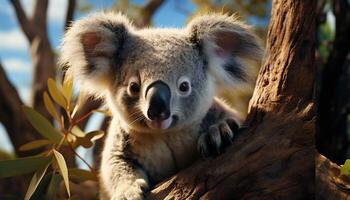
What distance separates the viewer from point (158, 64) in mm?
1798

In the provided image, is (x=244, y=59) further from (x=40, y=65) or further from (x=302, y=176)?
(x=40, y=65)

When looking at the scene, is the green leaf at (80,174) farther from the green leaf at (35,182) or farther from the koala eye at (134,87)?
the koala eye at (134,87)

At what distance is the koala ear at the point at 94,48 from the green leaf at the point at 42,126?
307 mm

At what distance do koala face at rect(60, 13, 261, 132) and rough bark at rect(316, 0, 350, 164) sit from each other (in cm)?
141

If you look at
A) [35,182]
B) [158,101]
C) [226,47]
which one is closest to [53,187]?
[35,182]

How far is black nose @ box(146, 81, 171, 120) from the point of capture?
1.65 m

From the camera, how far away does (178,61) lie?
184 centimetres

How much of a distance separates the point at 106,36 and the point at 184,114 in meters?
0.52

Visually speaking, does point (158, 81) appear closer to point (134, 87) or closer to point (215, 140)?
point (134, 87)

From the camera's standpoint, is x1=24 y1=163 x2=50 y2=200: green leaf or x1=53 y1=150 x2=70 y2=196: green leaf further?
x1=24 y1=163 x2=50 y2=200: green leaf

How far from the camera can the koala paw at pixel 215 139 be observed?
1809 mm

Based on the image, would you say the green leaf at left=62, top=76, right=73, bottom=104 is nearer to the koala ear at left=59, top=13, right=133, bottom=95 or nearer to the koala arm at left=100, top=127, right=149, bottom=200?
the koala ear at left=59, top=13, right=133, bottom=95

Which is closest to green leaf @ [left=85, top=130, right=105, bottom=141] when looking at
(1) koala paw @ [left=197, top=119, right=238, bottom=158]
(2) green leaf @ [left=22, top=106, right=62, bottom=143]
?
(2) green leaf @ [left=22, top=106, right=62, bottom=143]

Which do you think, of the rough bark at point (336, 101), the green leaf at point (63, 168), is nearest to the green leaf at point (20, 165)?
the green leaf at point (63, 168)
